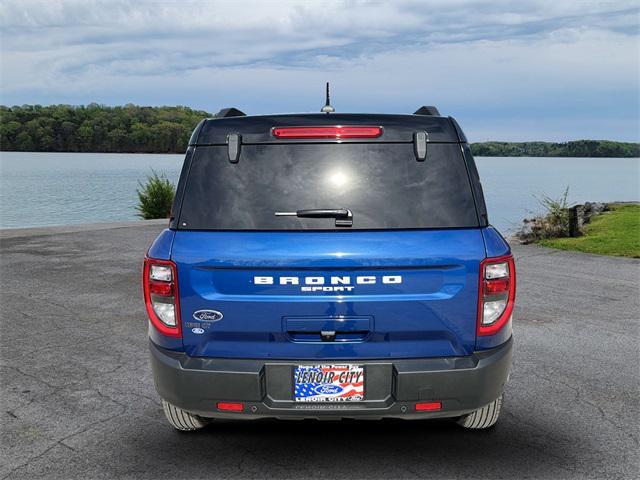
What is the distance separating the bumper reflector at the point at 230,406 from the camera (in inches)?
136

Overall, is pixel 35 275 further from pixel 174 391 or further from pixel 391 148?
pixel 391 148

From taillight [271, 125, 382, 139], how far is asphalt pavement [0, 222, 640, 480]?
74.5 inches

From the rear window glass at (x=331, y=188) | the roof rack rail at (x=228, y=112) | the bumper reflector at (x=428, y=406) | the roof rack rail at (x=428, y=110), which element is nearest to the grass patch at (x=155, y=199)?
the roof rack rail at (x=228, y=112)

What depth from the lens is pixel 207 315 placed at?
3408 mm

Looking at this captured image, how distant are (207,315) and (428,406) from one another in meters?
1.25

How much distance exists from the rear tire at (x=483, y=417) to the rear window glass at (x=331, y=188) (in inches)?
52.4

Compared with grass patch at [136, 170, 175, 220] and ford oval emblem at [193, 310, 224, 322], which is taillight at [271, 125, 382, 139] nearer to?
ford oval emblem at [193, 310, 224, 322]

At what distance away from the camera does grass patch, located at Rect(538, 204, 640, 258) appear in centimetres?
1422

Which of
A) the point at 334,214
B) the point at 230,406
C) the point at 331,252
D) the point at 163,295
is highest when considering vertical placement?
the point at 334,214

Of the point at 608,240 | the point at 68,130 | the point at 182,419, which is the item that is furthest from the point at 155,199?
the point at 68,130

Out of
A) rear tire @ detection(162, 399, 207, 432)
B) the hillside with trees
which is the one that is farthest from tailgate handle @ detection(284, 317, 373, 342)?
the hillside with trees

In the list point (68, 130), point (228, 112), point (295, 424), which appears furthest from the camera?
point (68, 130)

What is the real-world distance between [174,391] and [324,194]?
4.41 feet

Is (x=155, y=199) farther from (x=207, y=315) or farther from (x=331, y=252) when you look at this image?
(x=331, y=252)
